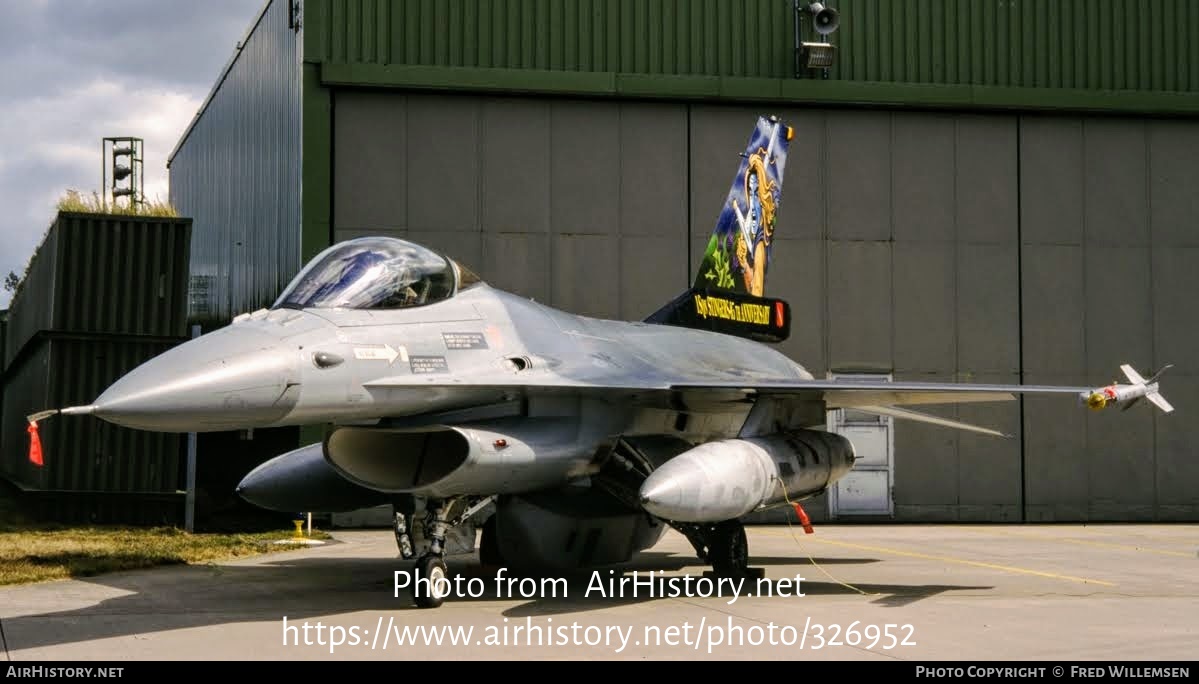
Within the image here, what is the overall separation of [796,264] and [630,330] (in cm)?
920

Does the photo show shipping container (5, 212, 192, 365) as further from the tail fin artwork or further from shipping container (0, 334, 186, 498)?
the tail fin artwork

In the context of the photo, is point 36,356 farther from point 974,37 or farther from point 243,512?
point 974,37

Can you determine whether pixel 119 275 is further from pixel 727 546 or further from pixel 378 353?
pixel 727 546

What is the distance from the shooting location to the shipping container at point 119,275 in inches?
680

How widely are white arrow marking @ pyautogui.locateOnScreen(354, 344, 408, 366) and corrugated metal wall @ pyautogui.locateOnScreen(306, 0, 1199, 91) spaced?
11.3 m

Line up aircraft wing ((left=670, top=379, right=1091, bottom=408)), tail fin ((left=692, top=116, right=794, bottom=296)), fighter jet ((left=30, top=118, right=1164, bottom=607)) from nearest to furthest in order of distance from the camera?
fighter jet ((left=30, top=118, right=1164, bottom=607)) < aircraft wing ((left=670, top=379, right=1091, bottom=408)) < tail fin ((left=692, top=116, right=794, bottom=296))

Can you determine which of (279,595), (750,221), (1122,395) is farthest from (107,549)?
(1122,395)

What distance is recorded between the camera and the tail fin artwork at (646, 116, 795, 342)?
45.8ft

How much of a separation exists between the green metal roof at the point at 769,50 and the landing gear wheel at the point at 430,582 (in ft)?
37.9

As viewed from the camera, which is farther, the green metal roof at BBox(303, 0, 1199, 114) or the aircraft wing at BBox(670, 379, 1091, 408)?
the green metal roof at BBox(303, 0, 1199, 114)

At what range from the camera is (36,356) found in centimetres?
1938

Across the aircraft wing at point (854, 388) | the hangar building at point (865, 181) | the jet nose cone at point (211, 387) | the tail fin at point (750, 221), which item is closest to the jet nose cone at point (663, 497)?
the aircraft wing at point (854, 388)

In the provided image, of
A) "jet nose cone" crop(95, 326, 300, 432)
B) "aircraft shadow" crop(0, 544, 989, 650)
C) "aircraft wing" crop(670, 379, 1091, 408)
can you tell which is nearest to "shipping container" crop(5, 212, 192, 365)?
"aircraft shadow" crop(0, 544, 989, 650)

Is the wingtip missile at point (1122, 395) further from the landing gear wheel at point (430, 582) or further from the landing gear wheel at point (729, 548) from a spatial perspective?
the landing gear wheel at point (430, 582)
